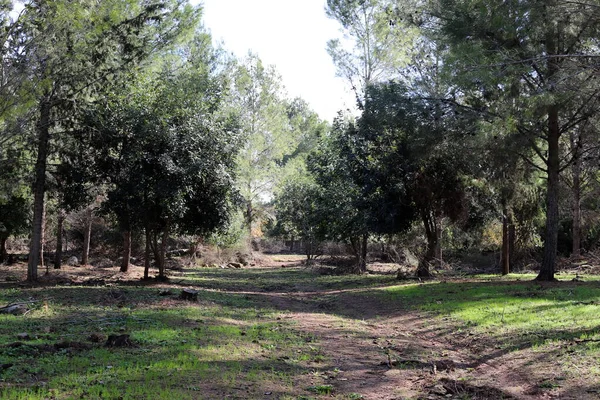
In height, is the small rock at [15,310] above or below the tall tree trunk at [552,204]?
below

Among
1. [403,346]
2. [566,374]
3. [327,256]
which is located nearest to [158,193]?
[403,346]

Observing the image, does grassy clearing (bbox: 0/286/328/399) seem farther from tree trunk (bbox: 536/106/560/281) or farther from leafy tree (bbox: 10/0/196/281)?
tree trunk (bbox: 536/106/560/281)

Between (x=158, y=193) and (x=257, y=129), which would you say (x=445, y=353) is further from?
(x=257, y=129)

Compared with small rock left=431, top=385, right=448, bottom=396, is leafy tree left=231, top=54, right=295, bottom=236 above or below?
above

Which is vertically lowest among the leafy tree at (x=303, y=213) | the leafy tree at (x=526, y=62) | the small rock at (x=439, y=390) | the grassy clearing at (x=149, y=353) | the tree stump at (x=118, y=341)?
the small rock at (x=439, y=390)

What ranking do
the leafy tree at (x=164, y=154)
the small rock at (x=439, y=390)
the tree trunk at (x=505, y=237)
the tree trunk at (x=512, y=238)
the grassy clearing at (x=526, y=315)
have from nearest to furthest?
the small rock at (x=439, y=390), the grassy clearing at (x=526, y=315), the leafy tree at (x=164, y=154), the tree trunk at (x=505, y=237), the tree trunk at (x=512, y=238)

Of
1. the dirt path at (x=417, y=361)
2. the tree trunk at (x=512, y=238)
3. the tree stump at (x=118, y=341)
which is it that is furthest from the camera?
the tree trunk at (x=512, y=238)

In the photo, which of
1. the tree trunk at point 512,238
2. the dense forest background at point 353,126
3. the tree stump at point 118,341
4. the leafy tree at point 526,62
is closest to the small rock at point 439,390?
the tree stump at point 118,341

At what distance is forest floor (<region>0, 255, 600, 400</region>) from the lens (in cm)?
717

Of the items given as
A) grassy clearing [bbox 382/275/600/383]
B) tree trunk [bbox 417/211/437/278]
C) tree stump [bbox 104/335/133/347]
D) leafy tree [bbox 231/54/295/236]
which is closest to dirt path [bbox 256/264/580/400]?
grassy clearing [bbox 382/275/600/383]

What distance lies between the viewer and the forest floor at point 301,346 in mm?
7168

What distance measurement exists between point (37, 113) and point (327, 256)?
2874 centimetres

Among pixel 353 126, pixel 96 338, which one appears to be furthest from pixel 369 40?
pixel 96 338

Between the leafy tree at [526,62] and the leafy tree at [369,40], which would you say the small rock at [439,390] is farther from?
the leafy tree at [369,40]
